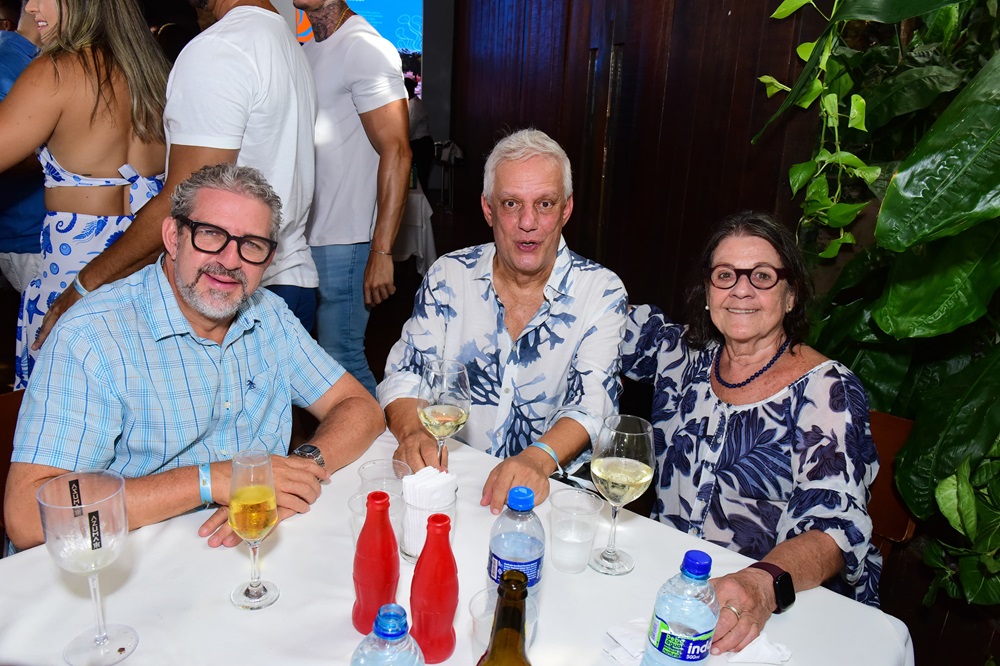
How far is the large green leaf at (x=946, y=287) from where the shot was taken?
5.17ft

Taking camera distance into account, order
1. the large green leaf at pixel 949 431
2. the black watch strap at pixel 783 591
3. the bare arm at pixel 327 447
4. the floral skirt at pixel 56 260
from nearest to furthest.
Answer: the black watch strap at pixel 783 591 → the bare arm at pixel 327 447 → the large green leaf at pixel 949 431 → the floral skirt at pixel 56 260

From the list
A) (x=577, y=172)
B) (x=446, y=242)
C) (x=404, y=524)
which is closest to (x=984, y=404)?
(x=404, y=524)

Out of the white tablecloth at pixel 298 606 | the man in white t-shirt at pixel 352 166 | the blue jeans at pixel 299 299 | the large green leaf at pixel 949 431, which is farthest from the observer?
the man in white t-shirt at pixel 352 166

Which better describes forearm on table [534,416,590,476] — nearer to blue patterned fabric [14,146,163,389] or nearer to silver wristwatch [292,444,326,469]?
silver wristwatch [292,444,326,469]

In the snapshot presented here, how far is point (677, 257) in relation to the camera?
3.59 metres

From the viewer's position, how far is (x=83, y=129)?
207 centimetres

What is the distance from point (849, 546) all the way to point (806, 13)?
2.18 metres

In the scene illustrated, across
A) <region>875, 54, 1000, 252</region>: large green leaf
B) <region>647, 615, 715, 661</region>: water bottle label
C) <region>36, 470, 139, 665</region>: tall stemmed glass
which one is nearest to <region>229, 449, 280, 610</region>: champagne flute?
<region>36, 470, 139, 665</region>: tall stemmed glass

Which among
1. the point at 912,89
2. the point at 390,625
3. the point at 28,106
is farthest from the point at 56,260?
the point at 912,89

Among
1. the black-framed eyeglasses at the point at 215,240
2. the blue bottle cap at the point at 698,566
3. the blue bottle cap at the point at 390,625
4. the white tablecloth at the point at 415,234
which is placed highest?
the black-framed eyeglasses at the point at 215,240

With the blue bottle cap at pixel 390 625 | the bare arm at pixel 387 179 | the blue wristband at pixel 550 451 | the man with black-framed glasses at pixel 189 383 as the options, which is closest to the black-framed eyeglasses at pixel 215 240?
the man with black-framed glasses at pixel 189 383

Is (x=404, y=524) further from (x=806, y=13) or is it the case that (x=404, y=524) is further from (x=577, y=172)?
(x=577, y=172)

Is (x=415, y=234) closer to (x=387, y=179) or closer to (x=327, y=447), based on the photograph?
(x=387, y=179)

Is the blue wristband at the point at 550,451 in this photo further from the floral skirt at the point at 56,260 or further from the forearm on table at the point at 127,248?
the floral skirt at the point at 56,260
